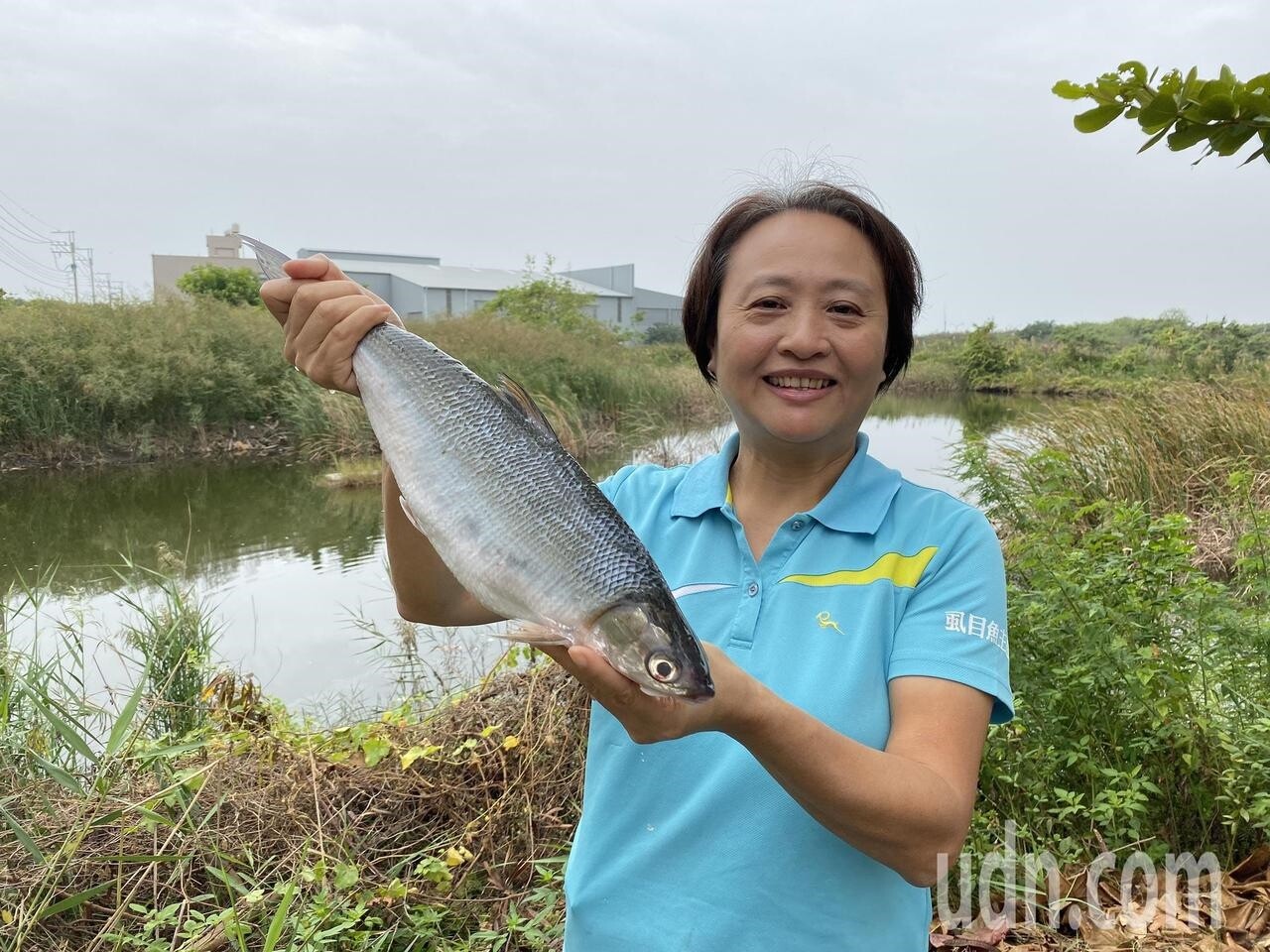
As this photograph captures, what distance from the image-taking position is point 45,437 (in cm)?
1570

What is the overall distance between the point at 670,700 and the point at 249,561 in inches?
369

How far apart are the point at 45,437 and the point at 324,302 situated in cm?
1713

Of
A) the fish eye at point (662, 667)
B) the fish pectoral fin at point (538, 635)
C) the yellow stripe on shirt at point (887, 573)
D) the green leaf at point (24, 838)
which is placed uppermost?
the yellow stripe on shirt at point (887, 573)

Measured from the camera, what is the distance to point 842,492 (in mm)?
1628

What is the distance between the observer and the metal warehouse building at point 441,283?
47.2 meters

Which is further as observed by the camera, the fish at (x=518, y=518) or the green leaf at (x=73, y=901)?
the green leaf at (x=73, y=901)

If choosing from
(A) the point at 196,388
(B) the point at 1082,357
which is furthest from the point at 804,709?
(B) the point at 1082,357

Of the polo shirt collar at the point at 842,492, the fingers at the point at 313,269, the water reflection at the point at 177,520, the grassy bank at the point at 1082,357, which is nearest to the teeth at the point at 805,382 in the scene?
the polo shirt collar at the point at 842,492

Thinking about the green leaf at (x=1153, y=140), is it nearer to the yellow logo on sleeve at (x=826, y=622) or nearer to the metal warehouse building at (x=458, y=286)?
the yellow logo on sleeve at (x=826, y=622)

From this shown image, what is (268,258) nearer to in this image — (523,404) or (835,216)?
(523,404)

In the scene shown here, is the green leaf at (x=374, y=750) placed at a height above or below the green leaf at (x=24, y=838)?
below

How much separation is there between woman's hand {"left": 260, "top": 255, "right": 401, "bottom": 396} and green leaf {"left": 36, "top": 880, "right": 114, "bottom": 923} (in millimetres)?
1897

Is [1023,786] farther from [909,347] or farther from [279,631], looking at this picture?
[279,631]

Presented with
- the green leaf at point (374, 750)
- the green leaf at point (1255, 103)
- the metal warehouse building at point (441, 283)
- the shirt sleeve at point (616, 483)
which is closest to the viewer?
the shirt sleeve at point (616, 483)
